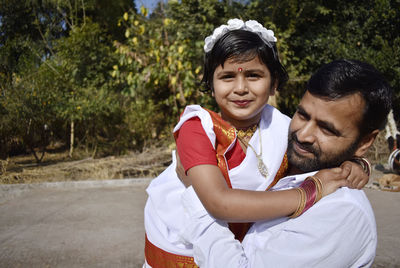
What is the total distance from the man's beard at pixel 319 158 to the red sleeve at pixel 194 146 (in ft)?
1.19

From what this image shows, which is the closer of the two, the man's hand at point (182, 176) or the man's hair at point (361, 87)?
the man's hair at point (361, 87)

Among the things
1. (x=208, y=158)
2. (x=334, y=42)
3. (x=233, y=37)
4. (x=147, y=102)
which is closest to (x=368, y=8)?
(x=334, y=42)

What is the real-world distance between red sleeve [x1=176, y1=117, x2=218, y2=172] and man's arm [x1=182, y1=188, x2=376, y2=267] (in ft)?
0.94

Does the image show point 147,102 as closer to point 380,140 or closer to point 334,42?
point 334,42

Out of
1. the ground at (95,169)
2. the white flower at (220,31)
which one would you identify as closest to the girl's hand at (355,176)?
the white flower at (220,31)

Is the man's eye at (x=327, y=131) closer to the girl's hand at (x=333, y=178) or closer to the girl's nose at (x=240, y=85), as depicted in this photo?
the girl's hand at (x=333, y=178)

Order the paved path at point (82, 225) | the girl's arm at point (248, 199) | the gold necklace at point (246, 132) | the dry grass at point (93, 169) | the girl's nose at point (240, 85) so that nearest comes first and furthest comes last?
1. the girl's arm at point (248, 199)
2. the girl's nose at point (240, 85)
3. the gold necklace at point (246, 132)
4. the paved path at point (82, 225)
5. the dry grass at point (93, 169)

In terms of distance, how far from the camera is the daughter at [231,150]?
1.19m

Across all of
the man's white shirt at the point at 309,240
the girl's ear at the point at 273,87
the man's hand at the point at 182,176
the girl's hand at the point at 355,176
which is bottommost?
the man's white shirt at the point at 309,240

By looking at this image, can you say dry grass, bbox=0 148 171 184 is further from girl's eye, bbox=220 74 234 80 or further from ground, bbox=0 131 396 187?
girl's eye, bbox=220 74 234 80

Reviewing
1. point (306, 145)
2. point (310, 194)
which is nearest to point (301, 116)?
point (306, 145)

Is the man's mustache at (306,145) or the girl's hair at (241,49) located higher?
the girl's hair at (241,49)

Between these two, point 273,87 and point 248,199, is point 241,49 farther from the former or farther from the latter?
point 248,199

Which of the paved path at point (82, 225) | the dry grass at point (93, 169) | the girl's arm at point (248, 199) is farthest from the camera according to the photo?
the dry grass at point (93, 169)
